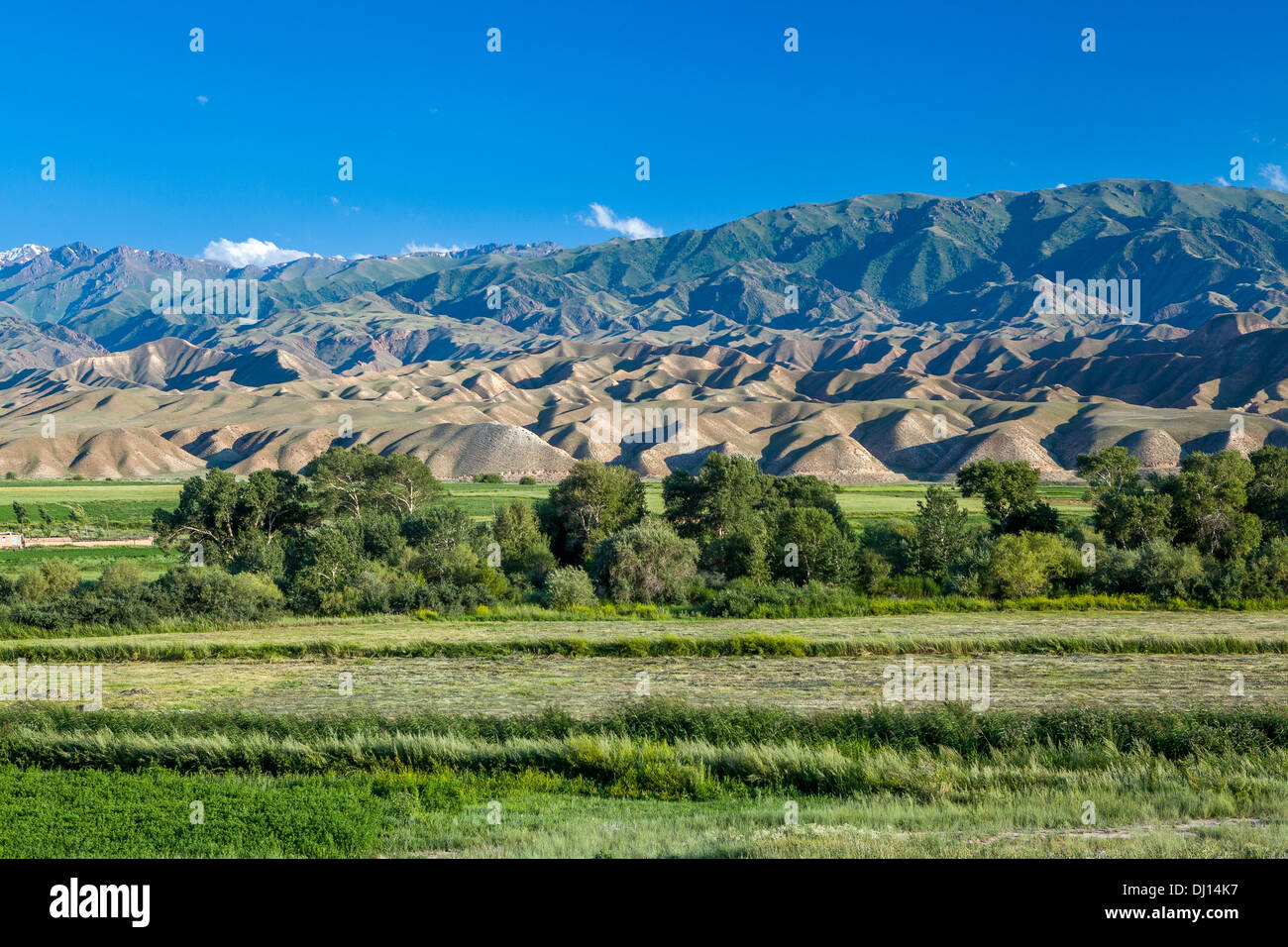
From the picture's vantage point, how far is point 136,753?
57.9 ft

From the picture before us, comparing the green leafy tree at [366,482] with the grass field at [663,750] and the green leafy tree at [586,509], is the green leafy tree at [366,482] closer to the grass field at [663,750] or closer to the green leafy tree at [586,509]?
the green leafy tree at [586,509]

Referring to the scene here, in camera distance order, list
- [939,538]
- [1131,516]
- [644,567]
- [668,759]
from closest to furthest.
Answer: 1. [668,759]
2. [644,567]
3. [1131,516]
4. [939,538]

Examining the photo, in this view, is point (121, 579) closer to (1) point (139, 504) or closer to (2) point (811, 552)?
(2) point (811, 552)

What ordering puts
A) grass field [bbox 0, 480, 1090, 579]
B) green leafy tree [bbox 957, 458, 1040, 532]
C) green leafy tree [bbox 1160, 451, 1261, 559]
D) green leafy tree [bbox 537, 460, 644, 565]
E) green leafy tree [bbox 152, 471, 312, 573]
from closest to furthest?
green leafy tree [bbox 1160, 451, 1261, 559] → green leafy tree [bbox 152, 471, 312, 573] → green leafy tree [bbox 537, 460, 644, 565] → green leafy tree [bbox 957, 458, 1040, 532] → grass field [bbox 0, 480, 1090, 579]

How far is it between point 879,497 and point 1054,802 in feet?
292

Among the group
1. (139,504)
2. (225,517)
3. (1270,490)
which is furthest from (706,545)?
(139,504)

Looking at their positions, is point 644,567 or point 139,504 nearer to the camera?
point 644,567

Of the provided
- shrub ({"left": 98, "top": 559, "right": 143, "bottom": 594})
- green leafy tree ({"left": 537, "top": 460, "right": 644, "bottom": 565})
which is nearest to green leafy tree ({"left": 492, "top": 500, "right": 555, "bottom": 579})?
green leafy tree ({"left": 537, "top": 460, "right": 644, "bottom": 565})

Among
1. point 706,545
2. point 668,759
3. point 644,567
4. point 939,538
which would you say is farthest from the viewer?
point 706,545

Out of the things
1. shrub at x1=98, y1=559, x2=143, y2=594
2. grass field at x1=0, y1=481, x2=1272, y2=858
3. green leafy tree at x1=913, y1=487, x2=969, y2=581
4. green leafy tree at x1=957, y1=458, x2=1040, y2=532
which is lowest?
grass field at x1=0, y1=481, x2=1272, y2=858

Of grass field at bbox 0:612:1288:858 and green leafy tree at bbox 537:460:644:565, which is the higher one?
green leafy tree at bbox 537:460:644:565

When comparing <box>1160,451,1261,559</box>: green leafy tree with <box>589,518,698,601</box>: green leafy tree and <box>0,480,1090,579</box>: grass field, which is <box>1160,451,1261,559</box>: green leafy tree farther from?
<box>589,518,698,601</box>: green leafy tree

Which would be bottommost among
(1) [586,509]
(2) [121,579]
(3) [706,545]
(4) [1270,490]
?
(2) [121,579]
